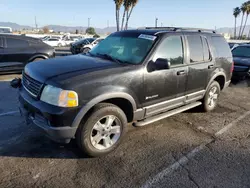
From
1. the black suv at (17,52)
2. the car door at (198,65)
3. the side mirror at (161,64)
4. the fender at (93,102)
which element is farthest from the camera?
the black suv at (17,52)

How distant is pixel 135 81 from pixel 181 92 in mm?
1252

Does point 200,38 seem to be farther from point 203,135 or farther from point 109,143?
point 109,143

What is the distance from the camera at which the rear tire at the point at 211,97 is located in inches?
194

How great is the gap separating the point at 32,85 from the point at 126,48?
67.8 inches

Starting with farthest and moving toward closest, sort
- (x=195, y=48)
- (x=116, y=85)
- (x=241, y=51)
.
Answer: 1. (x=241, y=51)
2. (x=195, y=48)
3. (x=116, y=85)

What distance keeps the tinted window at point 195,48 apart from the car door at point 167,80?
26cm

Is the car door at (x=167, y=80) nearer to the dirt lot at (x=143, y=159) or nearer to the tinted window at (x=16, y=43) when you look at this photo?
the dirt lot at (x=143, y=159)

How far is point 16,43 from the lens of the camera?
7.86m

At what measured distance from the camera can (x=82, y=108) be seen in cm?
280

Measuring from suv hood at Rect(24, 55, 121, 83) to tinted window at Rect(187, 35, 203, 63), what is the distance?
1695 millimetres

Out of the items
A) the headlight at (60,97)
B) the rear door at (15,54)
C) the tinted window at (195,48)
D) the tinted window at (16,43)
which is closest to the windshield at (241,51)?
the tinted window at (195,48)

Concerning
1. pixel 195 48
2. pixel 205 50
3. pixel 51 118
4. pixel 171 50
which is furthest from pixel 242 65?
pixel 51 118

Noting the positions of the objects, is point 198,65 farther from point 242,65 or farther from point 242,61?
point 242,61

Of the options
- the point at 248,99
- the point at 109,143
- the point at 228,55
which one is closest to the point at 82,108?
the point at 109,143
